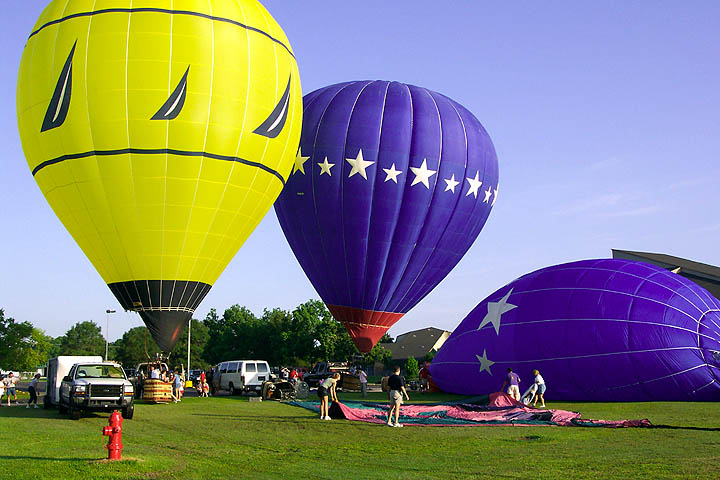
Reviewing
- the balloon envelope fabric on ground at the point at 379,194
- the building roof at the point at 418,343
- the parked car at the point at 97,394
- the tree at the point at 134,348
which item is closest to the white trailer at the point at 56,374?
the parked car at the point at 97,394

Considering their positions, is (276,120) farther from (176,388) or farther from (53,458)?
(53,458)

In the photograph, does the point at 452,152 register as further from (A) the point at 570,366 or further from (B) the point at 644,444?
(B) the point at 644,444

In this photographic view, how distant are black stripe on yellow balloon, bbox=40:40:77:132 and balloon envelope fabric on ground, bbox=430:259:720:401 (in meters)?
15.7

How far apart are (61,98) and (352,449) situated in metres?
15.3

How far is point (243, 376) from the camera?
34.6 meters

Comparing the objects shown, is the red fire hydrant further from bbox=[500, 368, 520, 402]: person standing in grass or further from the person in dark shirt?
bbox=[500, 368, 520, 402]: person standing in grass

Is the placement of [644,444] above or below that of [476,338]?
below

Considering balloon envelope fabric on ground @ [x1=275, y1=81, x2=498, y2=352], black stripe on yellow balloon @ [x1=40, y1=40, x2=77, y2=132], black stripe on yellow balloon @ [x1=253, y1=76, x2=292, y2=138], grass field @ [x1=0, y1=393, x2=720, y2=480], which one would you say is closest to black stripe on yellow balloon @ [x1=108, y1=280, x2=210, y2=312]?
grass field @ [x1=0, y1=393, x2=720, y2=480]

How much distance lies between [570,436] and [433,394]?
50.4 feet

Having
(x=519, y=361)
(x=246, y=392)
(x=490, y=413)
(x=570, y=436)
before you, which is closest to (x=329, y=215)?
(x=246, y=392)

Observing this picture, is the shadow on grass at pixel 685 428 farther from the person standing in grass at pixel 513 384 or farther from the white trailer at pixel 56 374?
the white trailer at pixel 56 374

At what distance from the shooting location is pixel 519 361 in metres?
26.3

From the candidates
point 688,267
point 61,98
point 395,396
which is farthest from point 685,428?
point 688,267

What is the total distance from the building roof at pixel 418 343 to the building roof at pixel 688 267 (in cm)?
3324
